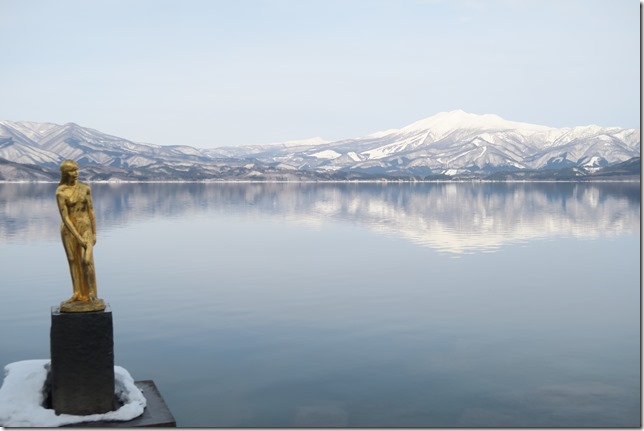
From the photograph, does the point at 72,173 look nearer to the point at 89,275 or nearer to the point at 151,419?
the point at 89,275

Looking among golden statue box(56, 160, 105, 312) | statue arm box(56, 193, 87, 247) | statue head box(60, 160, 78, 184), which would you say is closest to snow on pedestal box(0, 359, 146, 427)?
golden statue box(56, 160, 105, 312)

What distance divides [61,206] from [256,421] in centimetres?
663

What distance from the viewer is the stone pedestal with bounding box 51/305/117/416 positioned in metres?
17.2

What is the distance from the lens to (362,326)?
96.0 feet

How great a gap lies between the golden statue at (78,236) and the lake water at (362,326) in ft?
12.5

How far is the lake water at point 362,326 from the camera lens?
20109mm

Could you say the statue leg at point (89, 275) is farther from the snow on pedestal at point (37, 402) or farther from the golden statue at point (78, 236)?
the snow on pedestal at point (37, 402)

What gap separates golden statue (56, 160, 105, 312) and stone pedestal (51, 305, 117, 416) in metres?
0.31

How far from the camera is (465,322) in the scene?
3030cm

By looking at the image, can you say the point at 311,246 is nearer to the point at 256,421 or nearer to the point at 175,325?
the point at 175,325

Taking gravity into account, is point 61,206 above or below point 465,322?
above

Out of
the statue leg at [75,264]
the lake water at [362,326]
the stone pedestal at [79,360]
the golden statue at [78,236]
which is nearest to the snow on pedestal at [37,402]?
the stone pedestal at [79,360]

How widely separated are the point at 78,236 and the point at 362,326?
13805 mm

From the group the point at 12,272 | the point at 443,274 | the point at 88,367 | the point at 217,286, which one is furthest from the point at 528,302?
the point at 12,272
